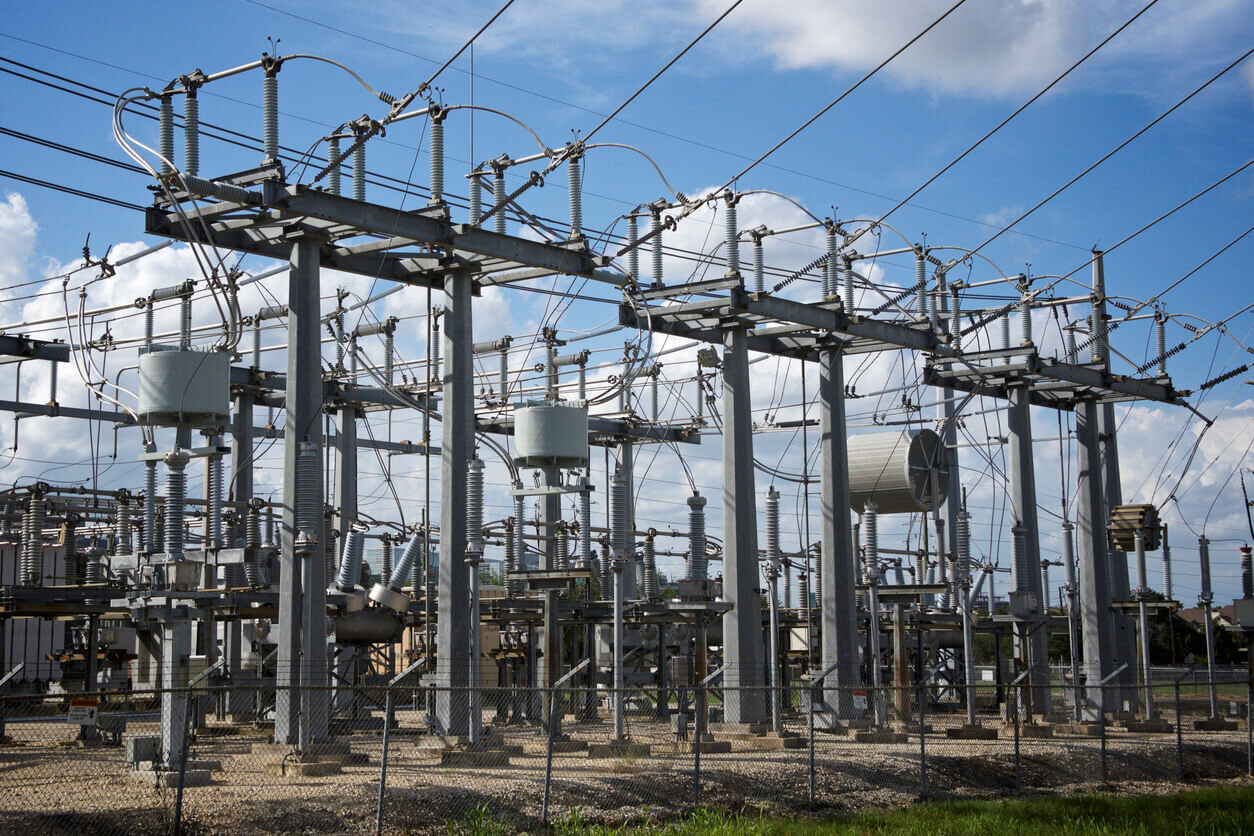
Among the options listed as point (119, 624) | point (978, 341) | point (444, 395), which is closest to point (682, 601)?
point (444, 395)

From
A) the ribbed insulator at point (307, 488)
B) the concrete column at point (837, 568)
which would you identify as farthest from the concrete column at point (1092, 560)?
the ribbed insulator at point (307, 488)

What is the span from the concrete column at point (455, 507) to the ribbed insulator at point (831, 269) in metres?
6.37

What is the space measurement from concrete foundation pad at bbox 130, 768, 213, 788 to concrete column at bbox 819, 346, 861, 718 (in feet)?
35.4

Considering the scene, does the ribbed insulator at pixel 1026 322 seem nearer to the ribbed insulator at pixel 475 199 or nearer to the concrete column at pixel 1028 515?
the concrete column at pixel 1028 515

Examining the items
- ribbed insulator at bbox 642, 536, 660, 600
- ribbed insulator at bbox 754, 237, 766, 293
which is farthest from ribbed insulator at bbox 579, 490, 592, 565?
ribbed insulator at bbox 754, 237, 766, 293

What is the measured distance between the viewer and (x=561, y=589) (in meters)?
18.9

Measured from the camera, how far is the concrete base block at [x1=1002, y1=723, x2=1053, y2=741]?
22.6 metres

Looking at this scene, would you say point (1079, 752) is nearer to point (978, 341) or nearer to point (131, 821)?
point (978, 341)

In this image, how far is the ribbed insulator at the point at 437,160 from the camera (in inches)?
648

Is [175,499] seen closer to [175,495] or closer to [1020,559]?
[175,495]

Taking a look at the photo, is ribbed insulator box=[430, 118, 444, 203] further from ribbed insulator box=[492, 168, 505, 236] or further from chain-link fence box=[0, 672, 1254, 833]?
chain-link fence box=[0, 672, 1254, 833]

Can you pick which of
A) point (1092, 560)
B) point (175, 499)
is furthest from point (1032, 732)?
point (175, 499)

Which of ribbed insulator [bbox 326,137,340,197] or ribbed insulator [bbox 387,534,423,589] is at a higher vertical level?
ribbed insulator [bbox 326,137,340,197]

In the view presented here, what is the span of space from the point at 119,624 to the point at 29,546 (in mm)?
7314
